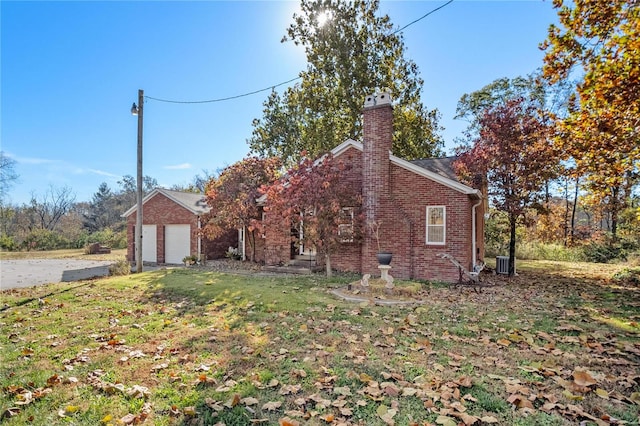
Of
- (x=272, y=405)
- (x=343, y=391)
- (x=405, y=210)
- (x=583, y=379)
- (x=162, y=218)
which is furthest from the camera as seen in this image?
(x=162, y=218)

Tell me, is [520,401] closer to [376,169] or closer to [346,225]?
[346,225]

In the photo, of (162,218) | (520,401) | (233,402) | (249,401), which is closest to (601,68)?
(520,401)

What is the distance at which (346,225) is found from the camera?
1272 centimetres

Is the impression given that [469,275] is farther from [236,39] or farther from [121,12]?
[121,12]

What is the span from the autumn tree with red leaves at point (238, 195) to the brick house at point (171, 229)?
1883mm

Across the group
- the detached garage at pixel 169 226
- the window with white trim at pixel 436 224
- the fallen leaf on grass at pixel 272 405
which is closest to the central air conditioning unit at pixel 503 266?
the window with white trim at pixel 436 224

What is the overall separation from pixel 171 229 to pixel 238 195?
20.0 feet

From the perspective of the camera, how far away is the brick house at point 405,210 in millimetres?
11352

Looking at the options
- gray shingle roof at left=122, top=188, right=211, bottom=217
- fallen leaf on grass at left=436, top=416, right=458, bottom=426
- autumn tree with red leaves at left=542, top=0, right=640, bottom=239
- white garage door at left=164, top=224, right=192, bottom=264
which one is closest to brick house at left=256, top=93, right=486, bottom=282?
autumn tree with red leaves at left=542, top=0, right=640, bottom=239

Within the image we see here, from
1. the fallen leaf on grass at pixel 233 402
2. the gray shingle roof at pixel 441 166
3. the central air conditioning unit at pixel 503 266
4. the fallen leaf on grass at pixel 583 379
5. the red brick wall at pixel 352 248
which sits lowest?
the central air conditioning unit at pixel 503 266

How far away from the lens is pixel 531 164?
12633 mm

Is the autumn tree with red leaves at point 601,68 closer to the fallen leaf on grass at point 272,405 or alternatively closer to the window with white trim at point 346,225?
the window with white trim at point 346,225

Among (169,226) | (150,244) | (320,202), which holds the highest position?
(320,202)

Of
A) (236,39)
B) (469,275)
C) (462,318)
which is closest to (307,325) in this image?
(462,318)
